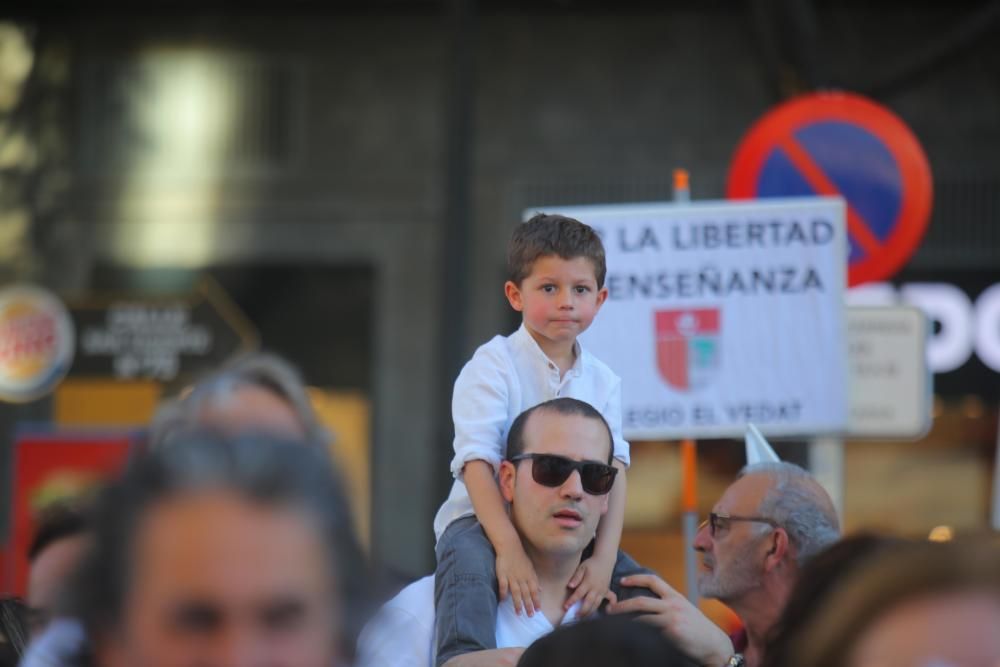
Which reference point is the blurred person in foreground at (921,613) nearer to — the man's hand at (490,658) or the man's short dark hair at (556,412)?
the man's hand at (490,658)

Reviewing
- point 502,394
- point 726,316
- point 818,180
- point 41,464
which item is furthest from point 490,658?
point 41,464

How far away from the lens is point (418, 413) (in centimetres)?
1366

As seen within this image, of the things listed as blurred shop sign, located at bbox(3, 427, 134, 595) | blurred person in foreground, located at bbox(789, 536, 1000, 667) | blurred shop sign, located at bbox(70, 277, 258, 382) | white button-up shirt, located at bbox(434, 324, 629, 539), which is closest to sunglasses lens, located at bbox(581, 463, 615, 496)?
white button-up shirt, located at bbox(434, 324, 629, 539)

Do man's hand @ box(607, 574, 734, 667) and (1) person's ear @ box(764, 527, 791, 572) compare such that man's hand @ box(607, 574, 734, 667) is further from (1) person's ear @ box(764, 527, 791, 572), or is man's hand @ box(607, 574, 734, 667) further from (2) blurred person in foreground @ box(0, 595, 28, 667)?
(2) blurred person in foreground @ box(0, 595, 28, 667)

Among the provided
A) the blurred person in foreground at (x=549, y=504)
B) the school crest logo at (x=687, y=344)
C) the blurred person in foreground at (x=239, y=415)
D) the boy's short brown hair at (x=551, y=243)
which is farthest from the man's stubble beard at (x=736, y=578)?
the school crest logo at (x=687, y=344)

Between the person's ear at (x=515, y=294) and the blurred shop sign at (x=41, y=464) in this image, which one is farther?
the blurred shop sign at (x=41, y=464)

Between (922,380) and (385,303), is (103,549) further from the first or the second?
(385,303)

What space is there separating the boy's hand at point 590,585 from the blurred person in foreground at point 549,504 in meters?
0.01

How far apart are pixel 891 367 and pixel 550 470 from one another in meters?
4.73

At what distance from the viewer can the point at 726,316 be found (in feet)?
21.2

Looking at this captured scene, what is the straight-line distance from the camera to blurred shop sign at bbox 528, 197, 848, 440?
6.32 metres

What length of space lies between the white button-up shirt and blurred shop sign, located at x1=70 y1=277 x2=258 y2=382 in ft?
23.6

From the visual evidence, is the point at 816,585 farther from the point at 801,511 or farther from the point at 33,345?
the point at 33,345

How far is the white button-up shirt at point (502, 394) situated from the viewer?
13.4 feet
